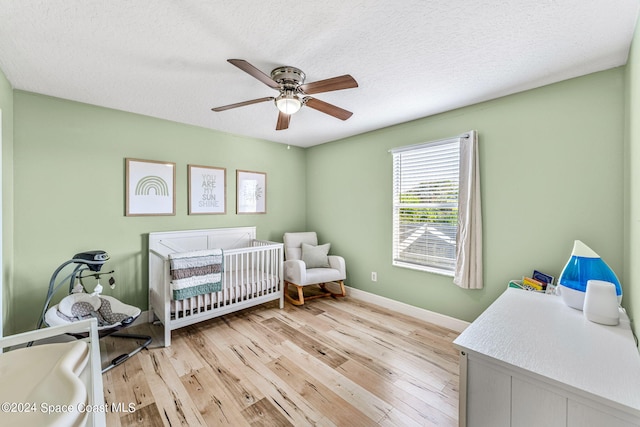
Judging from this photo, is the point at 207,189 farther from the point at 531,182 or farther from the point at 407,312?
the point at 531,182

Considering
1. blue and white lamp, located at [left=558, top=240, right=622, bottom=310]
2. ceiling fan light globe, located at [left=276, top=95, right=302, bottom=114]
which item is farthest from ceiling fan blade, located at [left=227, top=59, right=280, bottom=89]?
blue and white lamp, located at [left=558, top=240, right=622, bottom=310]

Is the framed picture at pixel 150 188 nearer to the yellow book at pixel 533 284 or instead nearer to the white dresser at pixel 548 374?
the white dresser at pixel 548 374

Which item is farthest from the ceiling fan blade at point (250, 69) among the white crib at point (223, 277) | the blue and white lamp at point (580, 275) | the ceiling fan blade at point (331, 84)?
the blue and white lamp at point (580, 275)

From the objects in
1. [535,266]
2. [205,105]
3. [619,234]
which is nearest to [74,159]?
[205,105]

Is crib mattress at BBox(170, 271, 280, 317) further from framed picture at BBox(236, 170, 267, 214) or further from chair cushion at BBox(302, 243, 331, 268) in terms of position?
framed picture at BBox(236, 170, 267, 214)

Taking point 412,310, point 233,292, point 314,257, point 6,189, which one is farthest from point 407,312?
point 6,189

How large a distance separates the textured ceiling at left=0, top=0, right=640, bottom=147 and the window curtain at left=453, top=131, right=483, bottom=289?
49 cm

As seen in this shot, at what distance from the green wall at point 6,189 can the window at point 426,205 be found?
138 inches

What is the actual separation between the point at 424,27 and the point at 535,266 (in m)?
2.10

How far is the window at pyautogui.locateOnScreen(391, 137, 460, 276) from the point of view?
2711mm

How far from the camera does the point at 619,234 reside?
1825 millimetres

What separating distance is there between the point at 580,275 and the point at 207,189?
3583mm

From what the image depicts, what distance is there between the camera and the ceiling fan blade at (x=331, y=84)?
61.6 inches

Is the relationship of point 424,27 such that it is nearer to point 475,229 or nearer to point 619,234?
point 475,229
